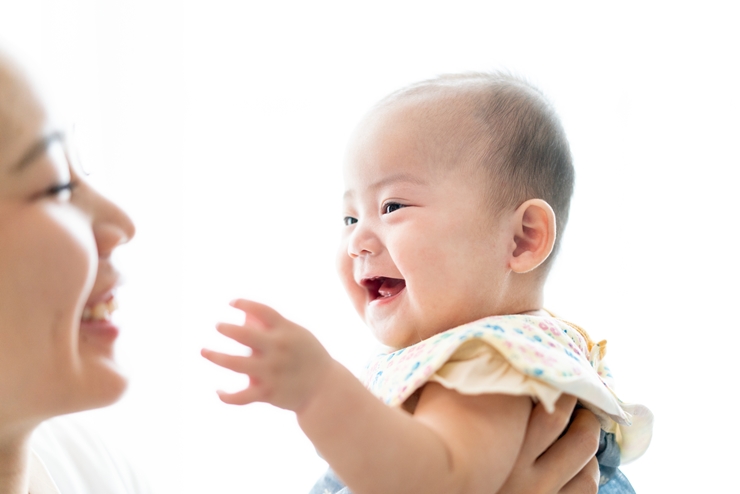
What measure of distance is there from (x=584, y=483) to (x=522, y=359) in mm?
373

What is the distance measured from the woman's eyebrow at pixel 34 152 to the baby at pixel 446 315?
1.01 ft

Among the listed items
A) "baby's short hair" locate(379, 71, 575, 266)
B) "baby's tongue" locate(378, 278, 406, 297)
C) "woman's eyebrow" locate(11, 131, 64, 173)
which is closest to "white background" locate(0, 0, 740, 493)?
"baby's short hair" locate(379, 71, 575, 266)

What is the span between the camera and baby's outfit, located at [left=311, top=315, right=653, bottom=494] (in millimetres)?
837

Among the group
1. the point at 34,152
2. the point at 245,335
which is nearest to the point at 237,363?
the point at 245,335

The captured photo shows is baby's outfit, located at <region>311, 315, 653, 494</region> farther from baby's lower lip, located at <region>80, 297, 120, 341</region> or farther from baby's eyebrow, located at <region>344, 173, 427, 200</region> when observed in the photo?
baby's lower lip, located at <region>80, 297, 120, 341</region>

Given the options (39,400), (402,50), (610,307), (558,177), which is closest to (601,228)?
(610,307)

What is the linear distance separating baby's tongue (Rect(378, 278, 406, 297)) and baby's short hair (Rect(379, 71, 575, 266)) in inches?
8.4

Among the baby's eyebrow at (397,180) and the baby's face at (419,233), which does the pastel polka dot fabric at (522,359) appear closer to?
the baby's face at (419,233)

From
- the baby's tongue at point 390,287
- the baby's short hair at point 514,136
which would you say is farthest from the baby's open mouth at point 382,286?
the baby's short hair at point 514,136

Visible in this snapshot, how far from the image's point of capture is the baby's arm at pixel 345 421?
729 mm

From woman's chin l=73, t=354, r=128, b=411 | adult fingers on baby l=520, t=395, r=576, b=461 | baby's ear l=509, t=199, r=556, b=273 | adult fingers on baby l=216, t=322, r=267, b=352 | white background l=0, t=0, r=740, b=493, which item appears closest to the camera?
adult fingers on baby l=216, t=322, r=267, b=352

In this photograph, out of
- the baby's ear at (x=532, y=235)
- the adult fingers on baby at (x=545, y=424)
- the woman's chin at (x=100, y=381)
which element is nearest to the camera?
the woman's chin at (x=100, y=381)

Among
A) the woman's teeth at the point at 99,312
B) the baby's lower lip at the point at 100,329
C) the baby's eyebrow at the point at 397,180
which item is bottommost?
the baby's lower lip at the point at 100,329

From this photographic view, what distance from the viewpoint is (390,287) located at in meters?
1.13
